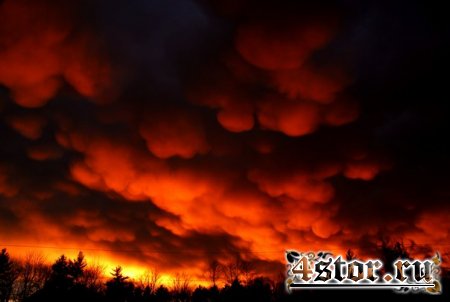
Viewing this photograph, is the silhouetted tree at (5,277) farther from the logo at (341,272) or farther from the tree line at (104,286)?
the logo at (341,272)

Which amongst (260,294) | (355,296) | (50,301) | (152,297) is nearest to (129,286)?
(152,297)

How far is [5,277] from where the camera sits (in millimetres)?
68750

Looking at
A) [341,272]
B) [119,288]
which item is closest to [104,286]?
[119,288]

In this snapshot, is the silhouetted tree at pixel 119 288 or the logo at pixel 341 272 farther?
the silhouetted tree at pixel 119 288

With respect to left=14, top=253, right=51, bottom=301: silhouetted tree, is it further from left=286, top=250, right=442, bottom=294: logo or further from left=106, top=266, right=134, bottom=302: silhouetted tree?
left=286, top=250, right=442, bottom=294: logo

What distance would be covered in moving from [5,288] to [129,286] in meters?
24.8

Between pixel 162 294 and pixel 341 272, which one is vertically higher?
pixel 341 272

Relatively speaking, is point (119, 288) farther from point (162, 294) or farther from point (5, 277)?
point (5, 277)

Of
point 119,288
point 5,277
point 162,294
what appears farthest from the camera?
point 162,294

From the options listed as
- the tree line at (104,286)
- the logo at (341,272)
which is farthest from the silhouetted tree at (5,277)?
the logo at (341,272)

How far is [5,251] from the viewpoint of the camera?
7044cm

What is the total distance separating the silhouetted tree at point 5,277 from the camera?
2687 inches

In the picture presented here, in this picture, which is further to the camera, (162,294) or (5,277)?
(162,294)

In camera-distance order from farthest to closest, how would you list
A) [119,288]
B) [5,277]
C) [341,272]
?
[119,288] < [5,277] < [341,272]
